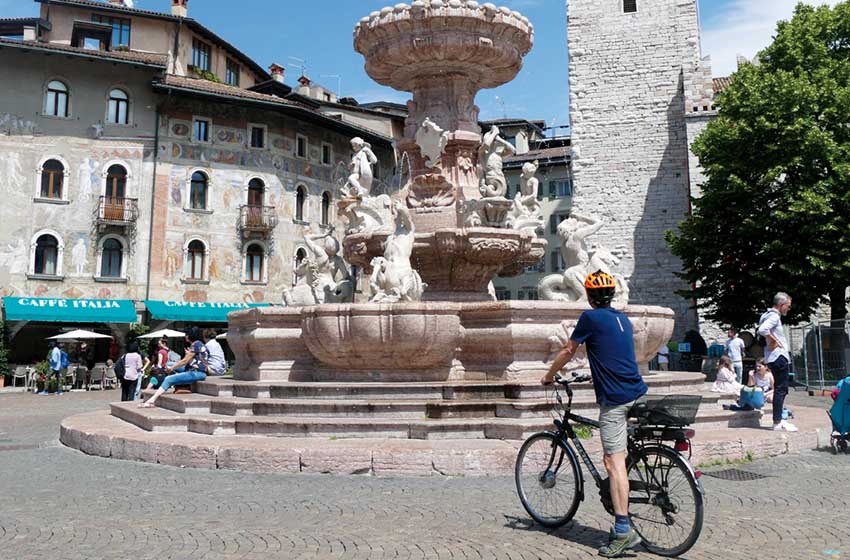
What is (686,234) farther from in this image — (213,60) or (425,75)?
(213,60)

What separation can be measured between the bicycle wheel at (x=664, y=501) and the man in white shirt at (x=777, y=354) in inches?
181

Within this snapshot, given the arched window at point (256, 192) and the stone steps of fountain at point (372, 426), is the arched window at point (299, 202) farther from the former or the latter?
the stone steps of fountain at point (372, 426)

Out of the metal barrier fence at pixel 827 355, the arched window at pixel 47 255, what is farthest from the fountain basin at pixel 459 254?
the arched window at pixel 47 255

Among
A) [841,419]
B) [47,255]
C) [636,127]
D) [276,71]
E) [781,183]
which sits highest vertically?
[276,71]

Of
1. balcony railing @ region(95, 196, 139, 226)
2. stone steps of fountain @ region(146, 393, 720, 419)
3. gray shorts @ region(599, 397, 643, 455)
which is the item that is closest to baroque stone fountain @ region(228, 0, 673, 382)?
stone steps of fountain @ region(146, 393, 720, 419)

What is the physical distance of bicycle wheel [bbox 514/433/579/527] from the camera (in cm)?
483

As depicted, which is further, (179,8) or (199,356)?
(179,8)

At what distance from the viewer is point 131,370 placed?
14266 mm

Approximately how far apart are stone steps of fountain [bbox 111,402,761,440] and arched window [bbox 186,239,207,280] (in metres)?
24.2

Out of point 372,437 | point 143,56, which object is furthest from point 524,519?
point 143,56

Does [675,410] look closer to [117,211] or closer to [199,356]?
[199,356]

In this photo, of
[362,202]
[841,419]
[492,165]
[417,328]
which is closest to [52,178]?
[362,202]

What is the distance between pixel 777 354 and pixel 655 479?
4.71 m

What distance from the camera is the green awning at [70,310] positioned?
28047mm
